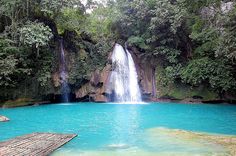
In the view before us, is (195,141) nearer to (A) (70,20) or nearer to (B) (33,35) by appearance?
(B) (33,35)

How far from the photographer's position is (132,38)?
82.3 ft

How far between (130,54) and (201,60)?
19.5 ft

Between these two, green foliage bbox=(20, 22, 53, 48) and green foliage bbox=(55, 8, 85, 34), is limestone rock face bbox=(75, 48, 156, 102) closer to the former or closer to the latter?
green foliage bbox=(55, 8, 85, 34)

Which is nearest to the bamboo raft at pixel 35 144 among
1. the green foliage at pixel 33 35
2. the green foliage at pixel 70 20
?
the green foliage at pixel 33 35

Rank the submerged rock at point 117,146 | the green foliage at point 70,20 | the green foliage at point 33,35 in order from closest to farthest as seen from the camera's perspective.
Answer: the submerged rock at point 117,146
the green foliage at point 33,35
the green foliage at point 70,20

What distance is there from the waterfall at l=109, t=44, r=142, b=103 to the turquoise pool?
7.05 meters

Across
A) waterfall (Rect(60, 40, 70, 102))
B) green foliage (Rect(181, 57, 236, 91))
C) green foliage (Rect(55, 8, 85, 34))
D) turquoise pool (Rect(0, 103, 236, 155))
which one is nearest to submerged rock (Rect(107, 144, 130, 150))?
turquoise pool (Rect(0, 103, 236, 155))

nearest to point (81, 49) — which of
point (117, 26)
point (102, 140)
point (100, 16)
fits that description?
point (117, 26)

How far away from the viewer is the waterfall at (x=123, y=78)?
24.6 m

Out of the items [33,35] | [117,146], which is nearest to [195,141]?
[117,146]

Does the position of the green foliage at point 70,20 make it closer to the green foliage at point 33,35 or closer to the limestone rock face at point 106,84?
the green foliage at point 33,35

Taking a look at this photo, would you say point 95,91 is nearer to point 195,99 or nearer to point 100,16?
point 195,99

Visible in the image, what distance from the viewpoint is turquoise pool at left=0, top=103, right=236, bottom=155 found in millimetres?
9039

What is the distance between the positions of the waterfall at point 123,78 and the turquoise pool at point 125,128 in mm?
7053
